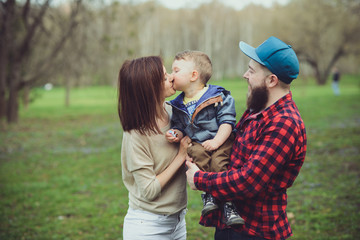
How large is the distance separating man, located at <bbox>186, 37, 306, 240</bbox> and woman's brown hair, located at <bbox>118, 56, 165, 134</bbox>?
473mm

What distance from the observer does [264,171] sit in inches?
78.3

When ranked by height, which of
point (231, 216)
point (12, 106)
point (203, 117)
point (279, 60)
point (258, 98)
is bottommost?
point (12, 106)

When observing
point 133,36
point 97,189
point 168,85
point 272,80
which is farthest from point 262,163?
point 133,36

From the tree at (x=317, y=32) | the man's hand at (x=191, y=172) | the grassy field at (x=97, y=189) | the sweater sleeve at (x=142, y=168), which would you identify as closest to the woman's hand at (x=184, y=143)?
the man's hand at (x=191, y=172)

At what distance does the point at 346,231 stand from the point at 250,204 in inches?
149

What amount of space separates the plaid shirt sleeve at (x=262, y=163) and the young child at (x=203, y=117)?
19cm

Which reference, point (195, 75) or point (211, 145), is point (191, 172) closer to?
point (211, 145)

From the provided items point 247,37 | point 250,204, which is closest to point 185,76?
point 250,204

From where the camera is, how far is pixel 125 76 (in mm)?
2324

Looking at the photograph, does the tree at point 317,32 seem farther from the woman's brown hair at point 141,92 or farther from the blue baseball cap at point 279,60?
the woman's brown hair at point 141,92

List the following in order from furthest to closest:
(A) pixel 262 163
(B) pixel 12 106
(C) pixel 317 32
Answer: (C) pixel 317 32
(B) pixel 12 106
(A) pixel 262 163

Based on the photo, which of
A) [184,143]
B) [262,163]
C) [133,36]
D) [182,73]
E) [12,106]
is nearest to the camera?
[262,163]

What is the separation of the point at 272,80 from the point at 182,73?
70cm

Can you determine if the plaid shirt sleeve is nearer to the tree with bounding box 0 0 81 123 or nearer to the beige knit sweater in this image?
the beige knit sweater
